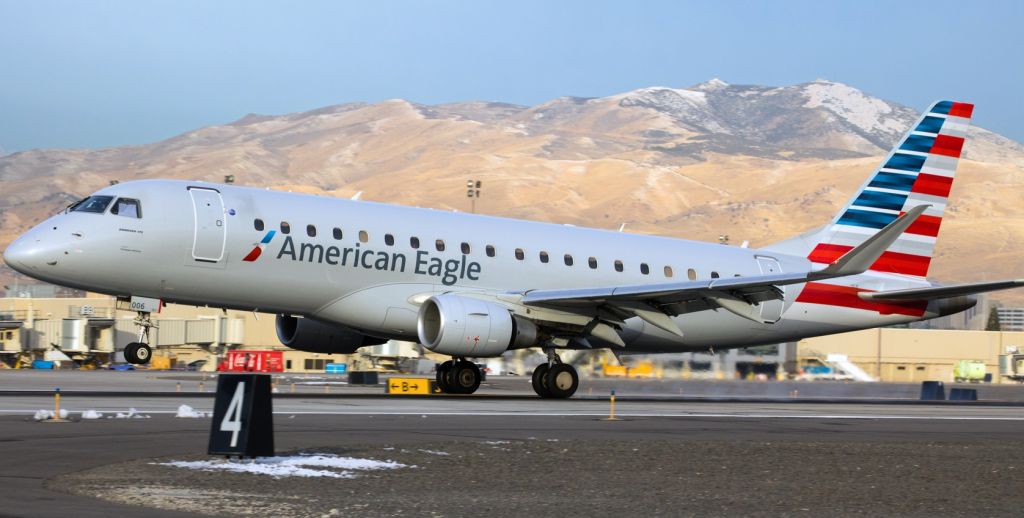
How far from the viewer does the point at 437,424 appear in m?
21.6

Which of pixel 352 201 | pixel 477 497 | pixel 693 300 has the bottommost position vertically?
pixel 477 497

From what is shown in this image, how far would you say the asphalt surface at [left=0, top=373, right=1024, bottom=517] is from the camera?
1225 cm

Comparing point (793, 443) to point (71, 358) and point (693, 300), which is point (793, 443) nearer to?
point (693, 300)

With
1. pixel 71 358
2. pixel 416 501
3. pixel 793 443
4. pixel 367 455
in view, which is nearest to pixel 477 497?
pixel 416 501

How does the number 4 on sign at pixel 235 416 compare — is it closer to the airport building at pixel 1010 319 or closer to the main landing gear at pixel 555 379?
the main landing gear at pixel 555 379

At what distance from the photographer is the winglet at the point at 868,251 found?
1072 inches

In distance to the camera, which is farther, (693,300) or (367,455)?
(693,300)

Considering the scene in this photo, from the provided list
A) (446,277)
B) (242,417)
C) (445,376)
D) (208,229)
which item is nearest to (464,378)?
(445,376)

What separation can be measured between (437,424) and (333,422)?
5.59ft

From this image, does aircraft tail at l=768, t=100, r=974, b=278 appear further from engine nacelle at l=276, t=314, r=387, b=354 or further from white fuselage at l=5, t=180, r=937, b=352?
engine nacelle at l=276, t=314, r=387, b=354

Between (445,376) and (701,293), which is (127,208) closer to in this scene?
(445,376)

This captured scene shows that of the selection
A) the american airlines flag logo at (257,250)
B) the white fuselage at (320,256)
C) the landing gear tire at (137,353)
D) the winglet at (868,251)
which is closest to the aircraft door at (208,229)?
the white fuselage at (320,256)

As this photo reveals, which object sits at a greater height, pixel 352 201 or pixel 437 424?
pixel 352 201

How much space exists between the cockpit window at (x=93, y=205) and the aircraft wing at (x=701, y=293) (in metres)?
9.06
